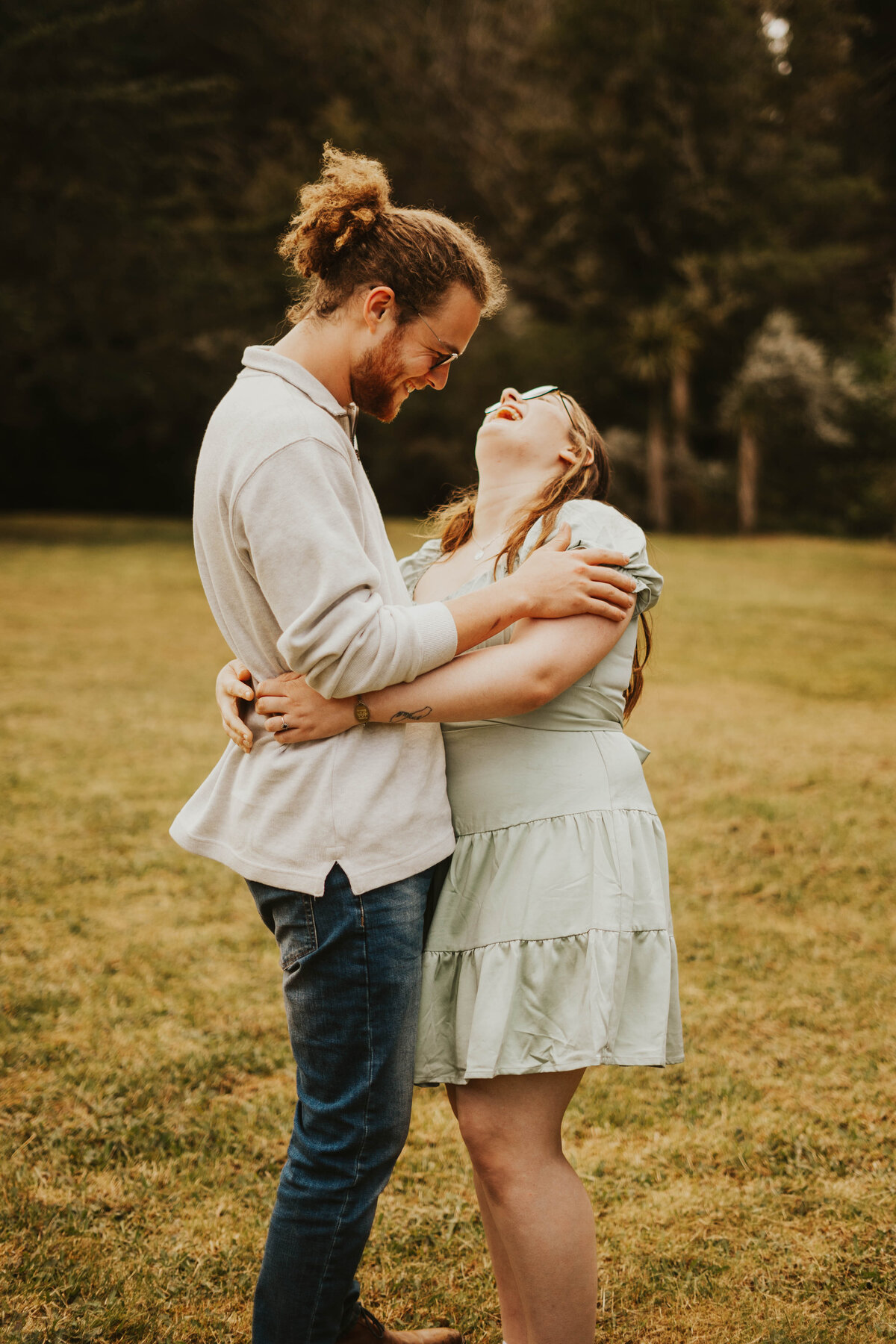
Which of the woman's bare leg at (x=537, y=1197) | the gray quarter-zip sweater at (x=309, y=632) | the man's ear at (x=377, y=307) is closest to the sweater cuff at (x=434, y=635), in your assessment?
the gray quarter-zip sweater at (x=309, y=632)

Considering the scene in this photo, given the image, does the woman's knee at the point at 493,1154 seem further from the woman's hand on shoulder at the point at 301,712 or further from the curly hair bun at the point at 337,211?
the curly hair bun at the point at 337,211

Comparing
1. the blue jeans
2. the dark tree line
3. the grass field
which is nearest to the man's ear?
the blue jeans

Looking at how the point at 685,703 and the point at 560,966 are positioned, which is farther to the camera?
the point at 685,703

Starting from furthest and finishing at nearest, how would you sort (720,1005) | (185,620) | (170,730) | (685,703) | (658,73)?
(658,73), (185,620), (685,703), (170,730), (720,1005)

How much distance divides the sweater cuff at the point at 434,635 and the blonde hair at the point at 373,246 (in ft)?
1.53

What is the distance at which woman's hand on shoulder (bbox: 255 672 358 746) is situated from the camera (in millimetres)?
1598

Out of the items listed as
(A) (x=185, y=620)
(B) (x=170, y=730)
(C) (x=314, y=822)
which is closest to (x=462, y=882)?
(C) (x=314, y=822)

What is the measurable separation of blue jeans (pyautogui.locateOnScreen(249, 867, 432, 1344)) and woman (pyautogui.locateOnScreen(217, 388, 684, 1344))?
0.13m

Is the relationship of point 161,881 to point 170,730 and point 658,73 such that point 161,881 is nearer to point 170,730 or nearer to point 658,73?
point 170,730

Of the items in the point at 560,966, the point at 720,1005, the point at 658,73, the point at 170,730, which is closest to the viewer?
the point at 560,966

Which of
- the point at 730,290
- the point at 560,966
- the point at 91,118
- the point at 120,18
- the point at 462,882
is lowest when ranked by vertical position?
the point at 560,966

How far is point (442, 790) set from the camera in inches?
69.3

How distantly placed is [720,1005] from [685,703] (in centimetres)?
461

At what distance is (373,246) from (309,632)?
0.61 meters
